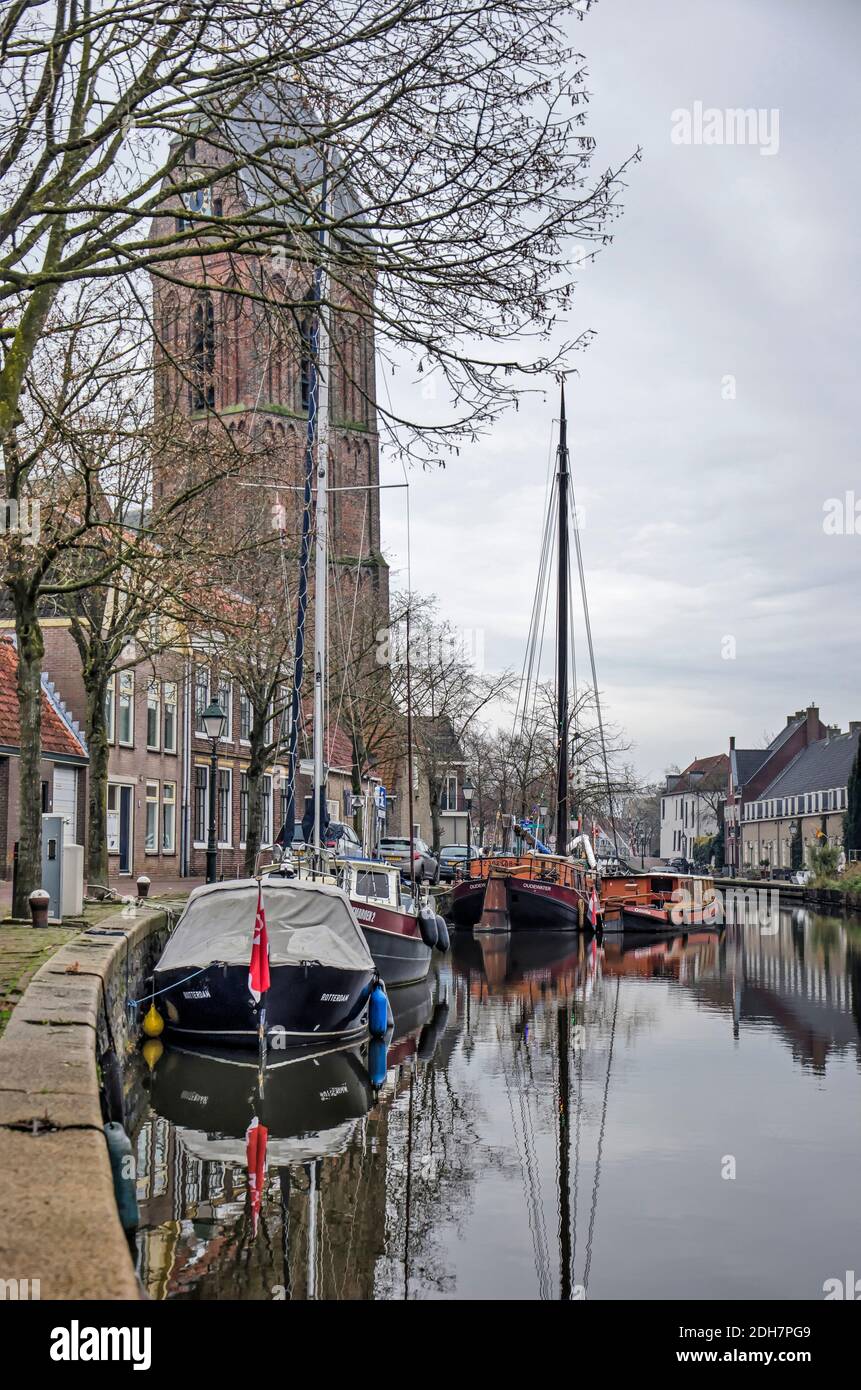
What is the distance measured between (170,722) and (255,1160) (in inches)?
1348

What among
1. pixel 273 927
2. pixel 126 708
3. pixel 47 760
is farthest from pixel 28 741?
pixel 126 708

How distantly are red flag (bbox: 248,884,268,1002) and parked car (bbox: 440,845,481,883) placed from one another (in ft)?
131

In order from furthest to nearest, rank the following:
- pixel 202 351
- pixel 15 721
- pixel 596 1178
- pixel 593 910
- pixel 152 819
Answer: pixel 593 910
pixel 152 819
pixel 15 721
pixel 202 351
pixel 596 1178

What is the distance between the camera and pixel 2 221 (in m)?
11.1

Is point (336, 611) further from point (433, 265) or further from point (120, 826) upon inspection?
point (433, 265)

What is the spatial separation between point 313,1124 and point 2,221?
30.1 feet

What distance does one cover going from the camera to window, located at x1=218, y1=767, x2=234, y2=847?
5150 cm

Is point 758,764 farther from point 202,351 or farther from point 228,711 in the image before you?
point 202,351

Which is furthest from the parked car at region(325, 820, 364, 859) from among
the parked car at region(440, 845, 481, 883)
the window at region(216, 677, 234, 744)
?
the parked car at region(440, 845, 481, 883)

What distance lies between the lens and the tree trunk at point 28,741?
20.9m

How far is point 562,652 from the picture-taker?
5241cm
